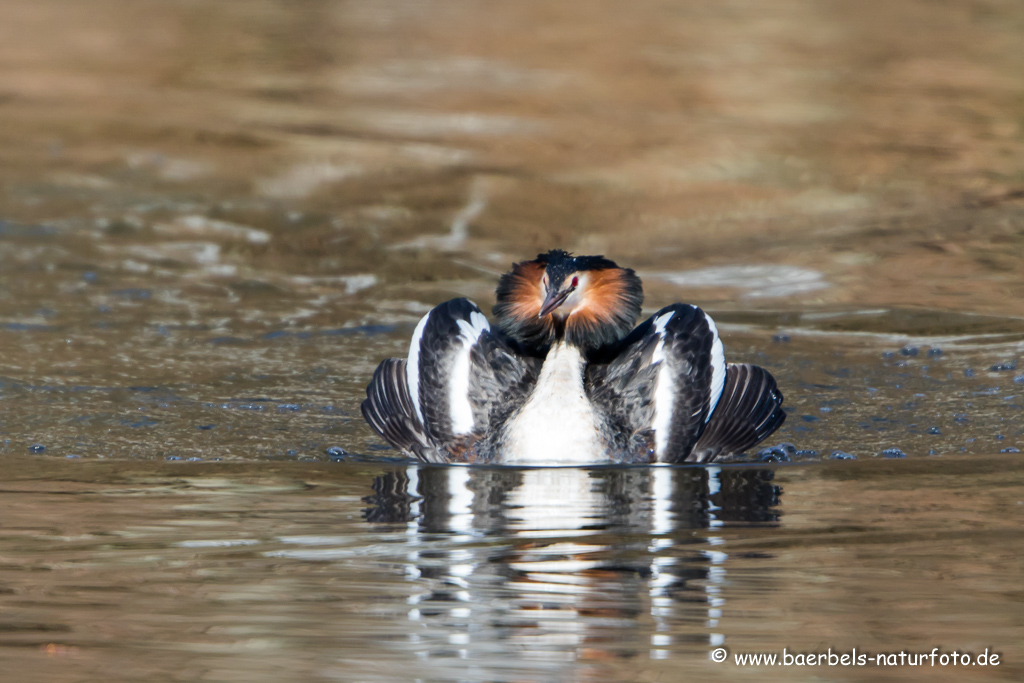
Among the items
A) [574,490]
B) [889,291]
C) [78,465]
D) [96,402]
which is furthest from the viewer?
[889,291]

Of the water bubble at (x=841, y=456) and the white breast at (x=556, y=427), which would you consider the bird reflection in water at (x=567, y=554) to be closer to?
the white breast at (x=556, y=427)

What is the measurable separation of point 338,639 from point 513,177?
9.72 metres

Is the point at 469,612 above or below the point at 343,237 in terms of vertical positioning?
below

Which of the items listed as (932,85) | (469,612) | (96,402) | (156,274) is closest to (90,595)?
(469,612)

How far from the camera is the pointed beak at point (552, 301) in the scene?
6.36m

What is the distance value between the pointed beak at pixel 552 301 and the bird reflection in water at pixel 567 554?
73 cm

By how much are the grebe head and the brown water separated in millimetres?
781

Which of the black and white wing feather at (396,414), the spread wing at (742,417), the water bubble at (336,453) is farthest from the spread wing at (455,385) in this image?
the spread wing at (742,417)

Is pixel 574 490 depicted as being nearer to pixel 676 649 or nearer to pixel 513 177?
pixel 676 649

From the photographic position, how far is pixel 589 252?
11.6 metres

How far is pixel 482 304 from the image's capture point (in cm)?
1012

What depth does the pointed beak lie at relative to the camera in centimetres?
636

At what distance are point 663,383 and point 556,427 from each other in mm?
679

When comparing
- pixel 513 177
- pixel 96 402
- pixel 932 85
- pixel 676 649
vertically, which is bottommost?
pixel 676 649
